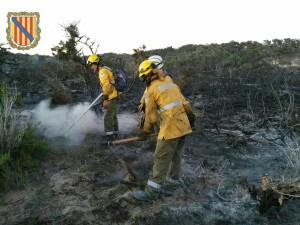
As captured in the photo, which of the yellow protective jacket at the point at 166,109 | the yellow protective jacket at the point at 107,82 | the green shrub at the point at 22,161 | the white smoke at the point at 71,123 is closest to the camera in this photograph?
the yellow protective jacket at the point at 166,109

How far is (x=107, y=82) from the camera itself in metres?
6.66

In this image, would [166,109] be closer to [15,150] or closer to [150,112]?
[150,112]

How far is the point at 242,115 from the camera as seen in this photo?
9.14 meters

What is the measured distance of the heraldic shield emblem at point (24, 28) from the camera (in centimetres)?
866

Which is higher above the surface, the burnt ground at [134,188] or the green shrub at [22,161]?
the green shrub at [22,161]

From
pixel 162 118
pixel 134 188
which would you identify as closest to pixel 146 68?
pixel 162 118

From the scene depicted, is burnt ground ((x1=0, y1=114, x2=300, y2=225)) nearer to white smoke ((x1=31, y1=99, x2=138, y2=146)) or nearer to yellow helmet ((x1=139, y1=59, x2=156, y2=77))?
white smoke ((x1=31, y1=99, x2=138, y2=146))

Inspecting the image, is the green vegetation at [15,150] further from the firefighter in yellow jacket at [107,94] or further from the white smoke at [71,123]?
the firefighter in yellow jacket at [107,94]

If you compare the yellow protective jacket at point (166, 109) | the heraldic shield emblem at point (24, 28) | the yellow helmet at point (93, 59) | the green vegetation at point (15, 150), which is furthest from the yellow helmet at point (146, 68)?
the heraldic shield emblem at point (24, 28)

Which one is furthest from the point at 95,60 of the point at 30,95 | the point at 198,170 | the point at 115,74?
the point at 30,95

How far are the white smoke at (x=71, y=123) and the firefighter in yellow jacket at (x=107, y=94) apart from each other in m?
0.75

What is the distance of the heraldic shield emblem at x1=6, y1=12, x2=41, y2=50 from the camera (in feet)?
28.4

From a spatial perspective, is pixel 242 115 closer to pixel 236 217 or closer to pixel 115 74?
pixel 115 74

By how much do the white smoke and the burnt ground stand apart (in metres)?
0.89
